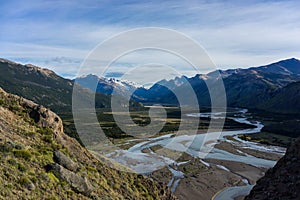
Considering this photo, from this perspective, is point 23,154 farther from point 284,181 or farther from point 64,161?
point 284,181

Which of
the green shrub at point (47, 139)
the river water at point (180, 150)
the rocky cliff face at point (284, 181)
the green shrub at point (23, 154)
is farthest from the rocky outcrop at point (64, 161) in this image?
the river water at point (180, 150)

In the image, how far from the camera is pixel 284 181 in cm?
2230

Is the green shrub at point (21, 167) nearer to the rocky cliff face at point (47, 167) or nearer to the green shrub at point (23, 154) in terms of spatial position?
the rocky cliff face at point (47, 167)

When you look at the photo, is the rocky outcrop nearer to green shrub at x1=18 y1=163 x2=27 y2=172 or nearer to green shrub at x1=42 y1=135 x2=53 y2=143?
green shrub at x1=42 y1=135 x2=53 y2=143

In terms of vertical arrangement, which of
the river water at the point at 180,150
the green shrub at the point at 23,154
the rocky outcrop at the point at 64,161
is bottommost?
the river water at the point at 180,150

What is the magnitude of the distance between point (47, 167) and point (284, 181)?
1653 centimetres

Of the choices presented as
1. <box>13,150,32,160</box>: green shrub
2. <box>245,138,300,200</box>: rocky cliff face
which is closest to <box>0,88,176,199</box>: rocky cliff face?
<box>13,150,32,160</box>: green shrub

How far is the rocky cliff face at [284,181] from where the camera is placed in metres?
20.9

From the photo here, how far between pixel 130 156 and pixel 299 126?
84354mm

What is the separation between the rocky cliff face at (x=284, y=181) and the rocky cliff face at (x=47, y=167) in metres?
9.27

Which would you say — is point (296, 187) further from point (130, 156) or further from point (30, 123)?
point (130, 156)

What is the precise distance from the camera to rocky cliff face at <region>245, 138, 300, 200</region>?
20875 millimetres

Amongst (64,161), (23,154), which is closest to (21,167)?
(23,154)

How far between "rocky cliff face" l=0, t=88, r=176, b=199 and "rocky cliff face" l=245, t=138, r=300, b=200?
927 cm
